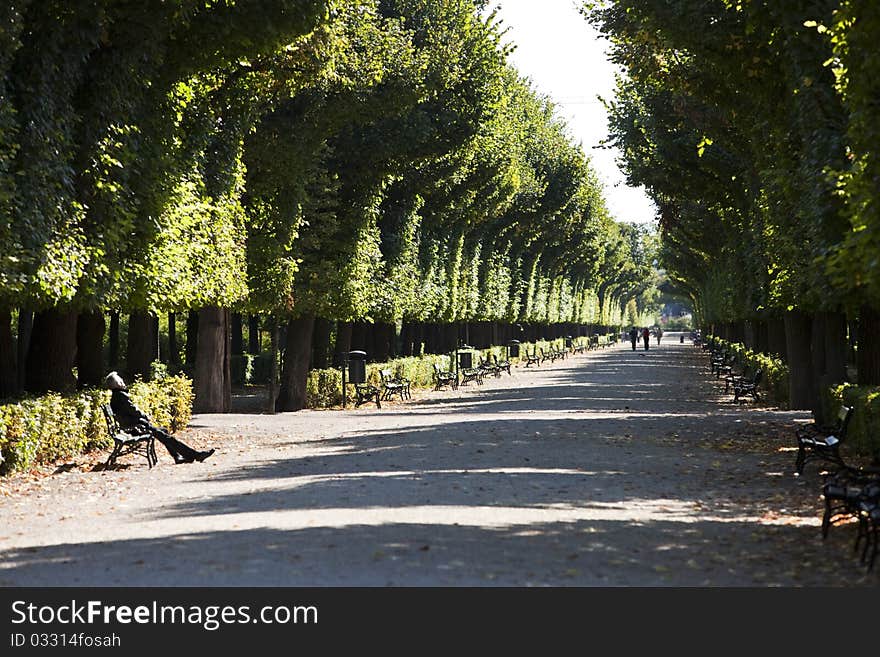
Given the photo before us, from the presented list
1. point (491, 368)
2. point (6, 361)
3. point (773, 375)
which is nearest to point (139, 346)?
point (6, 361)

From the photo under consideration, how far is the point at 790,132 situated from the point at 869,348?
4.47 meters

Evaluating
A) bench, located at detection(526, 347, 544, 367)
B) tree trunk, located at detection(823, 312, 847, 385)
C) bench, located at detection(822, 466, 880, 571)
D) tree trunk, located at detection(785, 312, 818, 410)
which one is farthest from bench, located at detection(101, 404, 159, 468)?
bench, located at detection(526, 347, 544, 367)

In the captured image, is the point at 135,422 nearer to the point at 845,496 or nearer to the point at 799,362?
the point at 845,496

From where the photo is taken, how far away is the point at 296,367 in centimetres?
3341

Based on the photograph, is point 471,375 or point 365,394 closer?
point 365,394

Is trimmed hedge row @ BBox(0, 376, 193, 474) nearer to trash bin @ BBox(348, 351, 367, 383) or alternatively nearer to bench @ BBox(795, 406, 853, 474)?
bench @ BBox(795, 406, 853, 474)

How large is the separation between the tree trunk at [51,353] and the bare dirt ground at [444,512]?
2101 millimetres

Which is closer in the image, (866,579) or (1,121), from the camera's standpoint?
(866,579)

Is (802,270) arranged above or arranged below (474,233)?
below

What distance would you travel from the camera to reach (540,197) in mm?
66062

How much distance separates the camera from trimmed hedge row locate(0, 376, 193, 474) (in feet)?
55.5
